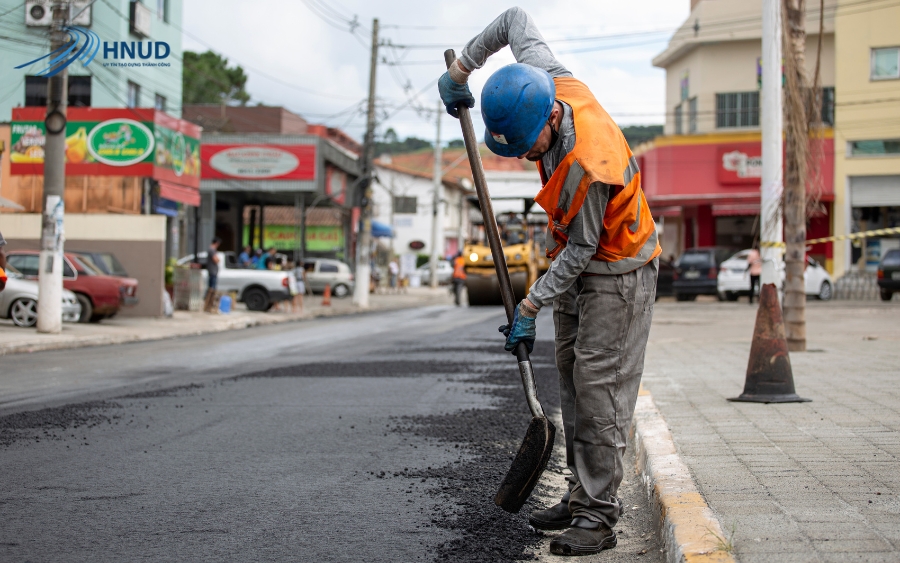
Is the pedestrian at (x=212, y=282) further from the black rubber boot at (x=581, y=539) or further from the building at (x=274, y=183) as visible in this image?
the black rubber boot at (x=581, y=539)

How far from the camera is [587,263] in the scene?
3531mm

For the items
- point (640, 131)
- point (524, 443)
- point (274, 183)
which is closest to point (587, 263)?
point (524, 443)

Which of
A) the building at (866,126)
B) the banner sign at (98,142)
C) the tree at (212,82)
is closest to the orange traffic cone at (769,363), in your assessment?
the banner sign at (98,142)

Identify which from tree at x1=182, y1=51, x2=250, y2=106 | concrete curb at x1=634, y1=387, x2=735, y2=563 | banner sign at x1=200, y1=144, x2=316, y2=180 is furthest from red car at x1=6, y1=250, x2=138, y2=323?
tree at x1=182, y1=51, x2=250, y2=106

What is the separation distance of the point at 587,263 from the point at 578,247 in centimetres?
7

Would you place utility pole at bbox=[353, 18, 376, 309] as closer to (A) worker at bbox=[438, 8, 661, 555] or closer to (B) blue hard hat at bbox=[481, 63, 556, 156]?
(A) worker at bbox=[438, 8, 661, 555]

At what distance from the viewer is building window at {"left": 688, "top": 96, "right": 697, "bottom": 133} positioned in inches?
1462

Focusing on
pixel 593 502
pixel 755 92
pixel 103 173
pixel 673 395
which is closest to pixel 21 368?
pixel 673 395

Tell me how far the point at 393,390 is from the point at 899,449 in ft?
14.9

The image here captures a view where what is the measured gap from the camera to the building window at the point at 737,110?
36.2 meters

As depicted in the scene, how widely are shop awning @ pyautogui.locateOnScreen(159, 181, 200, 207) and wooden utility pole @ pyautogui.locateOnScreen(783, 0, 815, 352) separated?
15.2 metres

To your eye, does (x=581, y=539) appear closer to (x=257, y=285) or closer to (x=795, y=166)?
(x=795, y=166)

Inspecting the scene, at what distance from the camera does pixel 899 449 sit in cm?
480

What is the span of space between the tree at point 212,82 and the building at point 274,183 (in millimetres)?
12932
